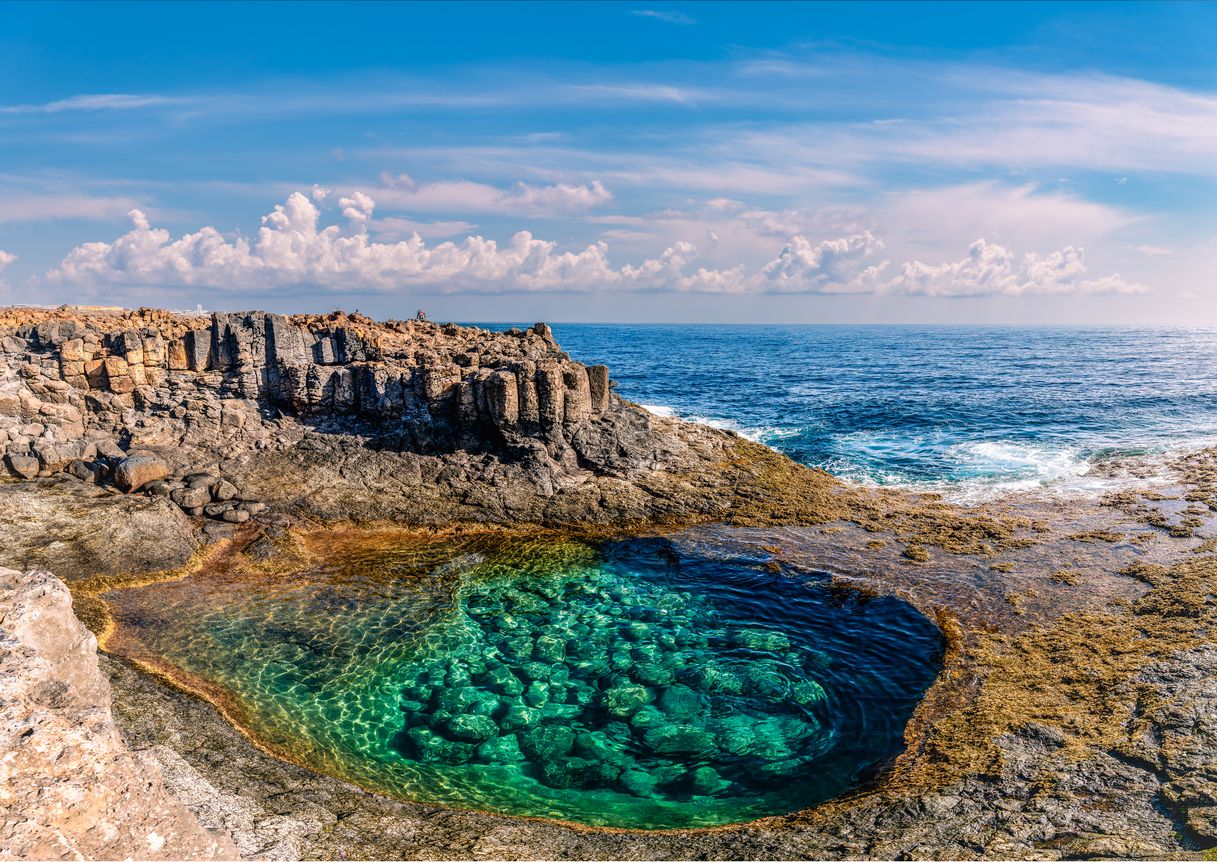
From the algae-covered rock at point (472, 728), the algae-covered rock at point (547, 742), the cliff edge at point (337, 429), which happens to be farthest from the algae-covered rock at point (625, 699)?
the cliff edge at point (337, 429)

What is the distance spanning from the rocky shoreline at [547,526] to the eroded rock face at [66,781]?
7cm

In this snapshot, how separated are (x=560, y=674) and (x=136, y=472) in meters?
20.6

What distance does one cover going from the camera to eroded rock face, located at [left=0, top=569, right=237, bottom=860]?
664 centimetres

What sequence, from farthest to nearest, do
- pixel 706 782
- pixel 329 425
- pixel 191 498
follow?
pixel 329 425 < pixel 191 498 < pixel 706 782

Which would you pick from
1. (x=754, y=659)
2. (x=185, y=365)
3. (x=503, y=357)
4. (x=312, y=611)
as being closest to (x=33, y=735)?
(x=312, y=611)

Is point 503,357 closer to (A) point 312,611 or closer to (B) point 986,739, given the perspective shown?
(A) point 312,611

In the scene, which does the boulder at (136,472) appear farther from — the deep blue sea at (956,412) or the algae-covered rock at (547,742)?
the deep blue sea at (956,412)

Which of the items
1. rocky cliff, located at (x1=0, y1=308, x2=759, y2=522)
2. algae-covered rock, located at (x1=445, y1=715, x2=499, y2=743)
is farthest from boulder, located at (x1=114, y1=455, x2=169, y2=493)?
algae-covered rock, located at (x1=445, y1=715, x2=499, y2=743)

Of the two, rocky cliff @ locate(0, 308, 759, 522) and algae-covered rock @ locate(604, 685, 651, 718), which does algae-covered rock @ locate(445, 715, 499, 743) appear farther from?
rocky cliff @ locate(0, 308, 759, 522)

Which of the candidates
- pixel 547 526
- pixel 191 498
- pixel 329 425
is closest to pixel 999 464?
pixel 547 526

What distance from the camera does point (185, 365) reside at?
32.1 metres

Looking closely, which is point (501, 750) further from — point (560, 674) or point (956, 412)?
point (956, 412)

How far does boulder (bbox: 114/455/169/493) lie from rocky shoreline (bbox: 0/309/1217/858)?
0.09m

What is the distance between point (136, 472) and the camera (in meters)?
26.2
